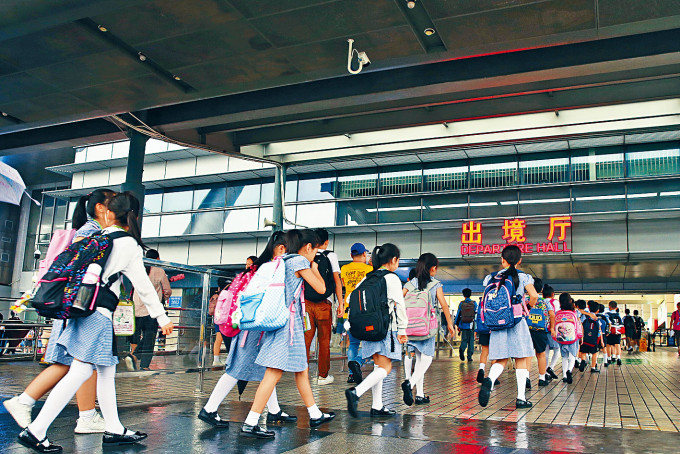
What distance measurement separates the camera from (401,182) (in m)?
20.5

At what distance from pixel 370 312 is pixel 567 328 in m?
6.38

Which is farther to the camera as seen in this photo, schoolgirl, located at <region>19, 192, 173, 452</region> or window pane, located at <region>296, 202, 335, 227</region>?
window pane, located at <region>296, 202, 335, 227</region>

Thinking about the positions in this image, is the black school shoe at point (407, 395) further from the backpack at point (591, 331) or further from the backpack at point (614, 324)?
the backpack at point (614, 324)

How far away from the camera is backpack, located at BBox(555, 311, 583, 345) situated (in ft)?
34.4

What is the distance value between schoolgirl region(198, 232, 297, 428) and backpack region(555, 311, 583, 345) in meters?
6.70

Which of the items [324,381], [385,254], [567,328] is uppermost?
[385,254]

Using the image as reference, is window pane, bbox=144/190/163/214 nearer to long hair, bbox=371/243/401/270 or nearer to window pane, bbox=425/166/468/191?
window pane, bbox=425/166/468/191

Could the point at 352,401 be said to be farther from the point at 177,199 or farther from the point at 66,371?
the point at 177,199

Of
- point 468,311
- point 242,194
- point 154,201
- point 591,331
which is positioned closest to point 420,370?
point 591,331

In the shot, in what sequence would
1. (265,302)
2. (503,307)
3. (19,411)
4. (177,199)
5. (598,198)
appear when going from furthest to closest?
(177,199) → (598,198) → (503,307) → (265,302) → (19,411)

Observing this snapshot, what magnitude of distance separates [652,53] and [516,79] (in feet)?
6.10

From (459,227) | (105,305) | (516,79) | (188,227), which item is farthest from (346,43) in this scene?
(188,227)

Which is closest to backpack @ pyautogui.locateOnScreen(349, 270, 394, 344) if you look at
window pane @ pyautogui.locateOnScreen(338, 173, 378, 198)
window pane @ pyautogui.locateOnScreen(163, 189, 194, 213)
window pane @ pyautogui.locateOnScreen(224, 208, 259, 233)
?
window pane @ pyautogui.locateOnScreen(338, 173, 378, 198)

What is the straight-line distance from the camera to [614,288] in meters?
22.0
